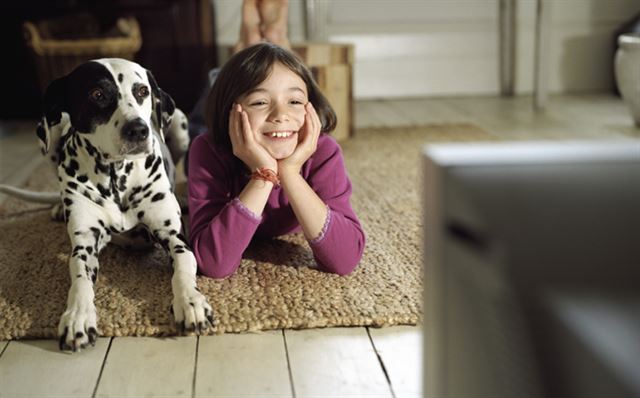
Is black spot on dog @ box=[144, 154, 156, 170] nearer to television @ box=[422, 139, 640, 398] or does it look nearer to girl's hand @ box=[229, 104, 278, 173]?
girl's hand @ box=[229, 104, 278, 173]

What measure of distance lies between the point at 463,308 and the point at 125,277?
4.09ft

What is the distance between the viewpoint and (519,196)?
66 cm

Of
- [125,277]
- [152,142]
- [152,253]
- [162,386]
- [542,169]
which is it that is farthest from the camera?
[152,253]

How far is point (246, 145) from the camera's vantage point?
1.65 meters

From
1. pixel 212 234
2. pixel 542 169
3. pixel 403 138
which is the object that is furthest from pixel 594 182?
pixel 403 138

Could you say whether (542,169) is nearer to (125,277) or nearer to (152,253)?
(125,277)

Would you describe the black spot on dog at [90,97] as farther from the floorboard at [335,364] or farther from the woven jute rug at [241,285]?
the floorboard at [335,364]

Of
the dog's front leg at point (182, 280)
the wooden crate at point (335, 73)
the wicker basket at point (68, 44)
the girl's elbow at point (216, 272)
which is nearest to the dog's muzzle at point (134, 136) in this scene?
the dog's front leg at point (182, 280)

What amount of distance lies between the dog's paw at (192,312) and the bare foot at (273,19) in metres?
1.80

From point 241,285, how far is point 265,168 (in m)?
0.28

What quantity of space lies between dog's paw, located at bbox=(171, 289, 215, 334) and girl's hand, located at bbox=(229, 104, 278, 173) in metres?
0.32

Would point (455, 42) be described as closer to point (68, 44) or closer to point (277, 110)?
point (68, 44)

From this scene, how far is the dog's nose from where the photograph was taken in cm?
157

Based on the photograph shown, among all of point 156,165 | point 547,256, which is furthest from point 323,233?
point 547,256
